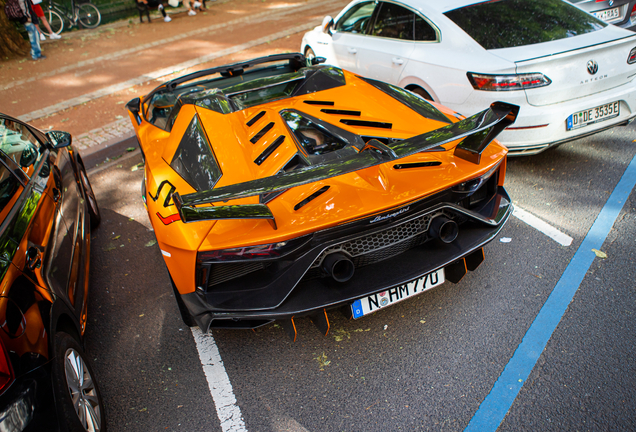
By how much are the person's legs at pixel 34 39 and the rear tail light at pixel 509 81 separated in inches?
428

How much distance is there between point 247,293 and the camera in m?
2.24

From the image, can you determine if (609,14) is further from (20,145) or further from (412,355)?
(20,145)

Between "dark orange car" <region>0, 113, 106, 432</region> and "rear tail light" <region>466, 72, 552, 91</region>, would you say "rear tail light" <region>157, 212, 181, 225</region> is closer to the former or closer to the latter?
A: "dark orange car" <region>0, 113, 106, 432</region>

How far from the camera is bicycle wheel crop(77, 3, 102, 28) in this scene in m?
14.0

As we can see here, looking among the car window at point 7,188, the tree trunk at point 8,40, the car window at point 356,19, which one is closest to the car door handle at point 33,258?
the car window at point 7,188

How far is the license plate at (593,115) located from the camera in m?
3.67

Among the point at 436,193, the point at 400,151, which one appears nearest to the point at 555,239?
the point at 436,193

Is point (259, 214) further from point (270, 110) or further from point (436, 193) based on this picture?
point (270, 110)

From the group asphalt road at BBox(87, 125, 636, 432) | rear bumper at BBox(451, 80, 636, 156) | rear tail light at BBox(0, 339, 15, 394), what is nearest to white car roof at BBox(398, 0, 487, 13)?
rear bumper at BBox(451, 80, 636, 156)

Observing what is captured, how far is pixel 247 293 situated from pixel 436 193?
115 centimetres

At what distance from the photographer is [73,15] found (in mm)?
13797

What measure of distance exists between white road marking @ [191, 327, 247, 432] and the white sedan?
300 cm

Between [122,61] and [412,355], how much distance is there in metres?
10.1

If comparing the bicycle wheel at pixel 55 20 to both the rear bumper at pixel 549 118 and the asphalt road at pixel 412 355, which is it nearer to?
the asphalt road at pixel 412 355
